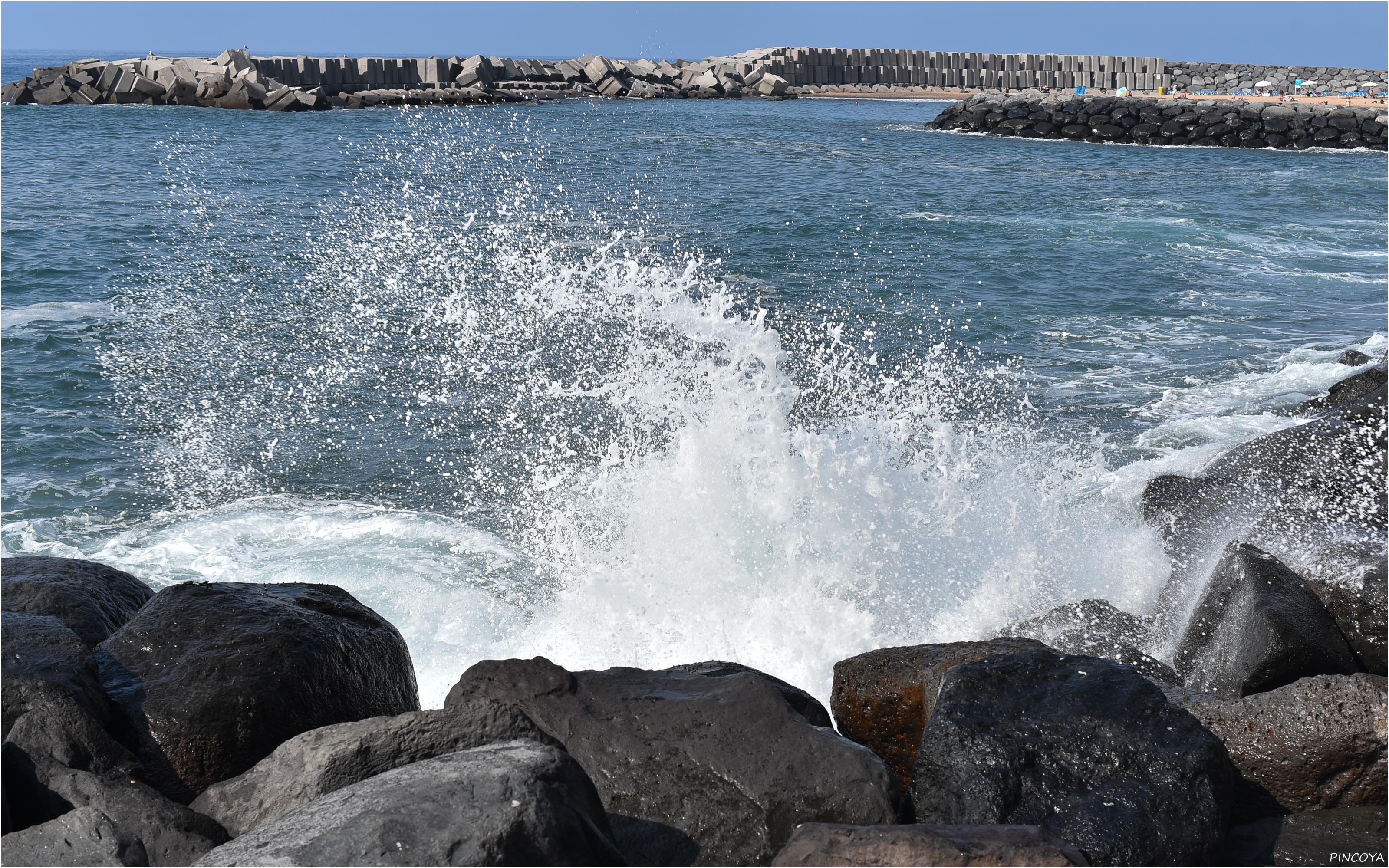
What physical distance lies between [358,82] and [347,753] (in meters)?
44.1

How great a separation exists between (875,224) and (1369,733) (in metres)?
13.2

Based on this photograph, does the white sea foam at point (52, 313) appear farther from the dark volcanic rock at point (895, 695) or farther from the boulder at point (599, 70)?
the boulder at point (599, 70)

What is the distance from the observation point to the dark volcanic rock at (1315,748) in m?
3.14

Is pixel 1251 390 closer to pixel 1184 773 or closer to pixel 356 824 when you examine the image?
pixel 1184 773

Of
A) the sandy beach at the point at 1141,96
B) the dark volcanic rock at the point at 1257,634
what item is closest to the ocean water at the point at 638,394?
the dark volcanic rock at the point at 1257,634

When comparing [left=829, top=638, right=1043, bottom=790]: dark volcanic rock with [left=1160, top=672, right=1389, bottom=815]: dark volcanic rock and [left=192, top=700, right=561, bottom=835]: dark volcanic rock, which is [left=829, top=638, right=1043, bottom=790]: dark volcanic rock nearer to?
[left=1160, top=672, right=1389, bottom=815]: dark volcanic rock

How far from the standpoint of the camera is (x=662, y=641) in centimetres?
521

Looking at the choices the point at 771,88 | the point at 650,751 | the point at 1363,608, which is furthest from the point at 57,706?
the point at 771,88

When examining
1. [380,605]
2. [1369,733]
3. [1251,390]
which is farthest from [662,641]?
[1251,390]

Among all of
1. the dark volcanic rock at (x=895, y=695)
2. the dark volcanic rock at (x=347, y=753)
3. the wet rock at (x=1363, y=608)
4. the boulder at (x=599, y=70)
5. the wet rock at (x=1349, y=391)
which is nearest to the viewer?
the dark volcanic rock at (x=347, y=753)

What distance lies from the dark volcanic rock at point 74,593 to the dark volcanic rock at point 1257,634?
4.05 m

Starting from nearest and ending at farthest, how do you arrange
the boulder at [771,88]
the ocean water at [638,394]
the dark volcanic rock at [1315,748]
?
the dark volcanic rock at [1315,748] < the ocean water at [638,394] < the boulder at [771,88]

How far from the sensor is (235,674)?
10.6 feet

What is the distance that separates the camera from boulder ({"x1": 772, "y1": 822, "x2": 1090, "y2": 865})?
223cm
